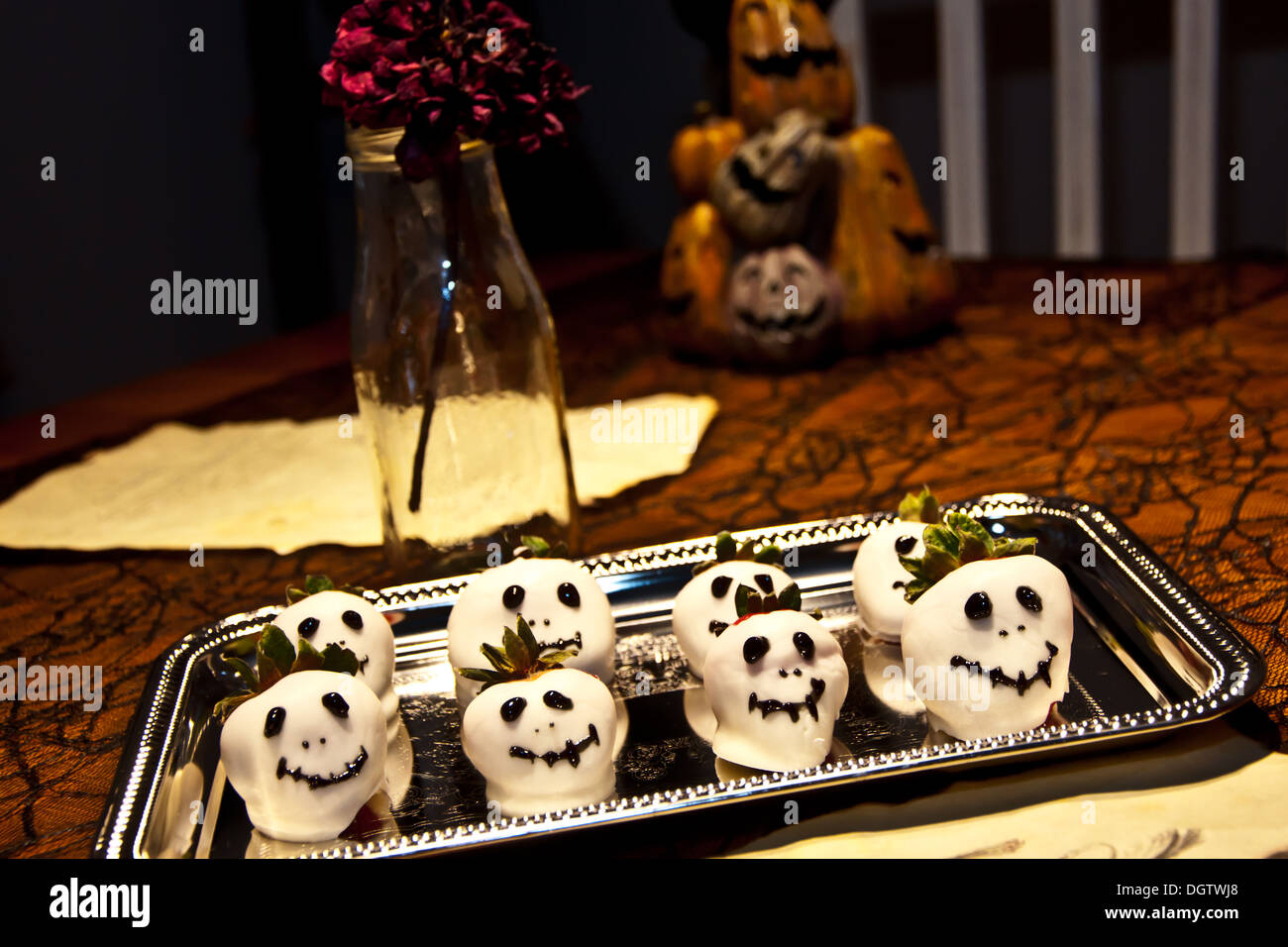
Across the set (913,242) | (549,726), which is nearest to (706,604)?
(549,726)

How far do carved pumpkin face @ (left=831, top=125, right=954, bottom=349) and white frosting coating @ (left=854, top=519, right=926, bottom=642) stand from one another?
67cm

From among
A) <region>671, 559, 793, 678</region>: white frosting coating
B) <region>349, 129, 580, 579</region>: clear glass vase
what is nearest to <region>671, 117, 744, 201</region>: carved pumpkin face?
<region>349, 129, 580, 579</region>: clear glass vase

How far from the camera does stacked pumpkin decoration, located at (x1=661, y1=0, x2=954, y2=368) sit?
1.49 metres

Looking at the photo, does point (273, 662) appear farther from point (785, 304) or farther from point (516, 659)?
point (785, 304)

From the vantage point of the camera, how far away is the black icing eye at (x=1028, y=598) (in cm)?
74

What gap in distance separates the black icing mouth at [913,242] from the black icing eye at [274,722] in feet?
3.37

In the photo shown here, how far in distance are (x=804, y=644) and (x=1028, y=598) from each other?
134 millimetres

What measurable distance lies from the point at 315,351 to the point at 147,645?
0.88 metres

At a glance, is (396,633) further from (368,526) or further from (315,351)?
(315,351)

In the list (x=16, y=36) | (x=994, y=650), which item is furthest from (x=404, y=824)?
(x=16, y=36)

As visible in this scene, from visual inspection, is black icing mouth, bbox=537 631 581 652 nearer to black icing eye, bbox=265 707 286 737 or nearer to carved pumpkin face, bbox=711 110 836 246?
black icing eye, bbox=265 707 286 737

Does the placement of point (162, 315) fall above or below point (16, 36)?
below

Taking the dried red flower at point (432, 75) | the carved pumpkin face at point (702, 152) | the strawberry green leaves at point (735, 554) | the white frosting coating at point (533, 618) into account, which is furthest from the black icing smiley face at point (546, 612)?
the carved pumpkin face at point (702, 152)

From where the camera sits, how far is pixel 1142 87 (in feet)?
7.13
